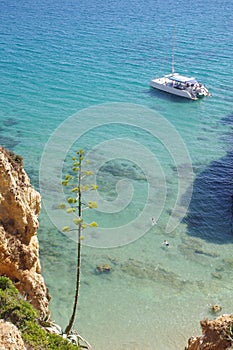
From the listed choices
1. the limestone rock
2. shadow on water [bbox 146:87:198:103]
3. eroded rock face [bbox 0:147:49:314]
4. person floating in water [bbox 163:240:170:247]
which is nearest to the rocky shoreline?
eroded rock face [bbox 0:147:49:314]

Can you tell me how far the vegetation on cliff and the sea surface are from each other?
26.5 ft

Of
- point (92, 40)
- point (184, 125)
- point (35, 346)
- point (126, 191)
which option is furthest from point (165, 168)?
point (92, 40)

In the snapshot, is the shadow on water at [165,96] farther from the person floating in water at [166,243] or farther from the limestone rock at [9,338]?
the limestone rock at [9,338]

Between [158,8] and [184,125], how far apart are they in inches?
2211

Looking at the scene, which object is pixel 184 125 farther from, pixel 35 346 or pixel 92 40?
pixel 35 346

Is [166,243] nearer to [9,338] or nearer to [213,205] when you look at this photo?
[213,205]

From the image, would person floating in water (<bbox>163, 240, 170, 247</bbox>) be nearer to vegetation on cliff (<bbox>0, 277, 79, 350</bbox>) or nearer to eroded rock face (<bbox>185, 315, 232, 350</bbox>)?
eroded rock face (<bbox>185, 315, 232, 350</bbox>)

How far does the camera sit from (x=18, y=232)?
20969 mm

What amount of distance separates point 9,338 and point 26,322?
3.35 m

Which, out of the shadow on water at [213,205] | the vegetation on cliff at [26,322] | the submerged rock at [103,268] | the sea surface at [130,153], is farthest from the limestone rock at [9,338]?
the shadow on water at [213,205]

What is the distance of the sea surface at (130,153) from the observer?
93.5ft

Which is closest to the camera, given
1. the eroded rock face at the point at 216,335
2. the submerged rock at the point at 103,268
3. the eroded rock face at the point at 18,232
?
the eroded rock face at the point at 216,335

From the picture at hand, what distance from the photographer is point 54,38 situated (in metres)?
78.5

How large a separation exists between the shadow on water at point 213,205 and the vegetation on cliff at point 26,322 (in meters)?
19.1
